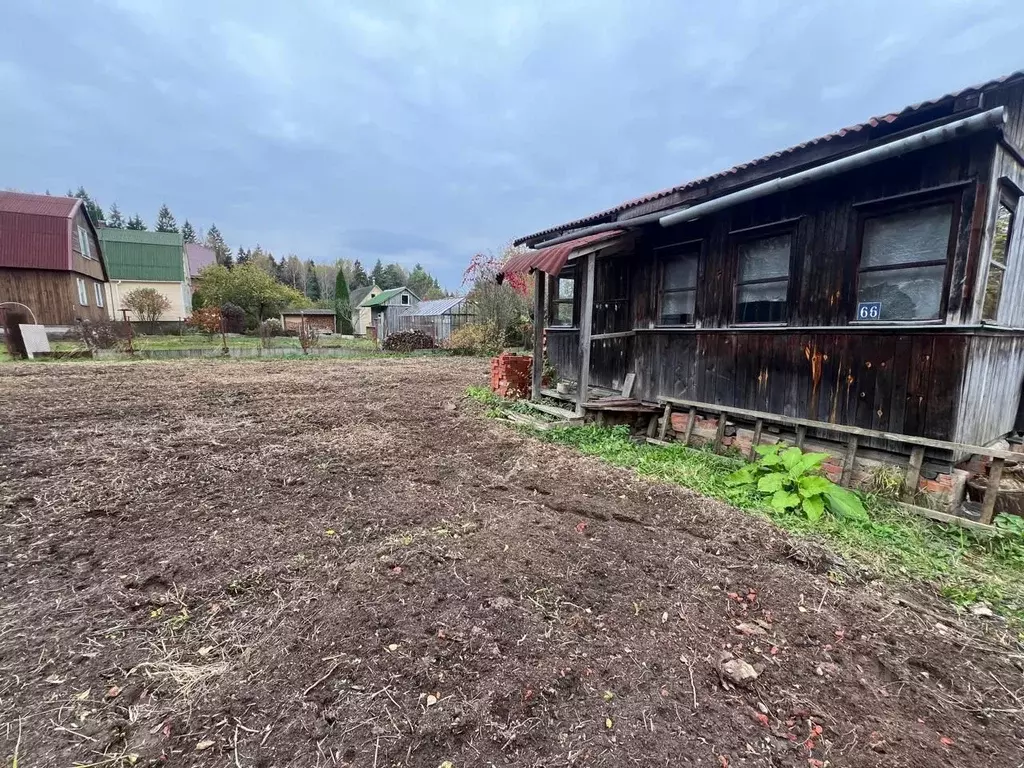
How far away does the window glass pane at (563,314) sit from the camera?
28.4 feet

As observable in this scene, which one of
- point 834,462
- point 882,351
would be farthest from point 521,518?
point 882,351

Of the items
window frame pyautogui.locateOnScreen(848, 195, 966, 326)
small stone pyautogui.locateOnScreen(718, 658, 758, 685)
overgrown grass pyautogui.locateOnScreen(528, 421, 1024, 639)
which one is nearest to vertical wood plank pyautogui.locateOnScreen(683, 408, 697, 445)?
overgrown grass pyautogui.locateOnScreen(528, 421, 1024, 639)

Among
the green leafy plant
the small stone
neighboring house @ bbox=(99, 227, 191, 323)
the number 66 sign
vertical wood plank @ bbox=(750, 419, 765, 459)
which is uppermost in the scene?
neighboring house @ bbox=(99, 227, 191, 323)

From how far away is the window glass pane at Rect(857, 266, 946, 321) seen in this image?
3951 mm

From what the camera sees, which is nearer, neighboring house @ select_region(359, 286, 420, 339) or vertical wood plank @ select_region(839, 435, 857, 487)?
vertical wood plank @ select_region(839, 435, 857, 487)

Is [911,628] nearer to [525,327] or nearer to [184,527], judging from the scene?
[184,527]

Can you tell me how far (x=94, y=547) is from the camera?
2.98 meters

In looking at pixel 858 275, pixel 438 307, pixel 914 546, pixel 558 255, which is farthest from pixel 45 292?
pixel 914 546

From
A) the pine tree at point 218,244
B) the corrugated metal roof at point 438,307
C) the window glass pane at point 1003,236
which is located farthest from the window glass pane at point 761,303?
the pine tree at point 218,244

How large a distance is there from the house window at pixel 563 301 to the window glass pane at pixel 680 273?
2.33m

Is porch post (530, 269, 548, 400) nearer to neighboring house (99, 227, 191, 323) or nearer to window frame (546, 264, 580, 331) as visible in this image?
window frame (546, 264, 580, 331)

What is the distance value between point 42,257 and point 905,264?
3178cm

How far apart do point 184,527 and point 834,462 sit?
5956 mm

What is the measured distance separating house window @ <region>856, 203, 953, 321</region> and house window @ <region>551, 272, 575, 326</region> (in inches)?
188
